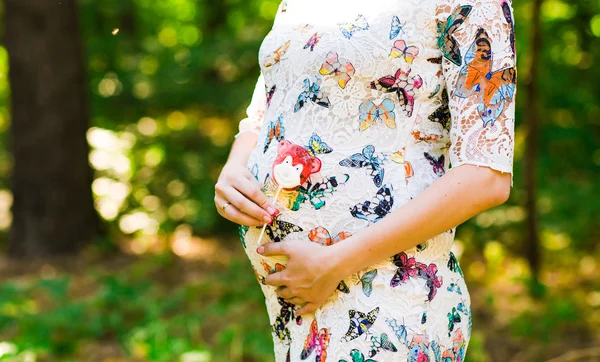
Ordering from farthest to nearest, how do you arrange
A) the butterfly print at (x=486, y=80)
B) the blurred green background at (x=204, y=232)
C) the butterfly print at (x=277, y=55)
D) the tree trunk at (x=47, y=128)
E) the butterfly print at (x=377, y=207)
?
the tree trunk at (x=47, y=128) < the blurred green background at (x=204, y=232) < the butterfly print at (x=277, y=55) < the butterfly print at (x=377, y=207) < the butterfly print at (x=486, y=80)

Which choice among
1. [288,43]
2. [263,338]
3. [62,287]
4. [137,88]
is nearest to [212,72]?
[137,88]

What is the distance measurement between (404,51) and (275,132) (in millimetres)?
366

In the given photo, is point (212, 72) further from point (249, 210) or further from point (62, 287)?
point (249, 210)

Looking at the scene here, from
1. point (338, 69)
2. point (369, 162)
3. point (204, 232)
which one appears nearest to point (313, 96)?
point (338, 69)

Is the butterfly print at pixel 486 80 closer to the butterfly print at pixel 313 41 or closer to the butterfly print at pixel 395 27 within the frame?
the butterfly print at pixel 395 27

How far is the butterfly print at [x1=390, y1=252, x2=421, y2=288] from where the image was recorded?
137 centimetres

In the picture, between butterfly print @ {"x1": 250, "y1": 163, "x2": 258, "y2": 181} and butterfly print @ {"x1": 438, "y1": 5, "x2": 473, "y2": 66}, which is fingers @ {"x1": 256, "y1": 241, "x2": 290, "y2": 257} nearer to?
butterfly print @ {"x1": 250, "y1": 163, "x2": 258, "y2": 181}

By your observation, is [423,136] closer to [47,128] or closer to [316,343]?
[316,343]

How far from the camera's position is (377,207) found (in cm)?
138

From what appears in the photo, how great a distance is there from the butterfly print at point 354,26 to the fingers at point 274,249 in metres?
0.48

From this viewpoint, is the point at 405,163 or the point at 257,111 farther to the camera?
the point at 257,111

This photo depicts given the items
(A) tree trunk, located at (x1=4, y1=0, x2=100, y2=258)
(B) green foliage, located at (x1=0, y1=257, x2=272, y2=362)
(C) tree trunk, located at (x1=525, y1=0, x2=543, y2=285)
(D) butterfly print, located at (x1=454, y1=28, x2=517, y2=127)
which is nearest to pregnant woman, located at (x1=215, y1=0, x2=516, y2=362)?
(D) butterfly print, located at (x1=454, y1=28, x2=517, y2=127)

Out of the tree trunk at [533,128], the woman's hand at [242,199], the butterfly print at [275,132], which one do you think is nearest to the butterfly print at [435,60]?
the butterfly print at [275,132]

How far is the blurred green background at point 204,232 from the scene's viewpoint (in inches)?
146
